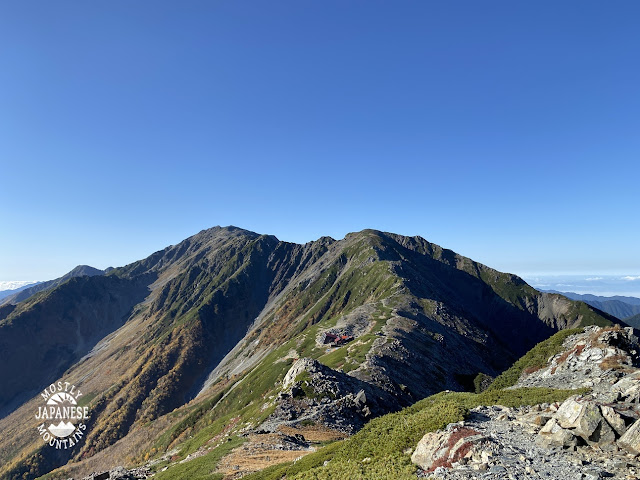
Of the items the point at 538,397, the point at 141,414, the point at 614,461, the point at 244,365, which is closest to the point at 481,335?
the point at 244,365

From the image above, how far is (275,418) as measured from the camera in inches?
2141

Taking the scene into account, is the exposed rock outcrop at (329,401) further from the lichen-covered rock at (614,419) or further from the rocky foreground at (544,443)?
the lichen-covered rock at (614,419)

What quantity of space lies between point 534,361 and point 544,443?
38.6 meters

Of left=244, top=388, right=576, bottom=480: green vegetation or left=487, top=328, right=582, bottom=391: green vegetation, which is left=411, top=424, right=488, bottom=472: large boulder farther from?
left=487, top=328, right=582, bottom=391: green vegetation

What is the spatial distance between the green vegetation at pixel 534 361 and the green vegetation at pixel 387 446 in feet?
65.2

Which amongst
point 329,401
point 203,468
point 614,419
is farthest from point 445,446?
point 329,401

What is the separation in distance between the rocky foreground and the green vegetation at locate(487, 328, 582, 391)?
2525cm

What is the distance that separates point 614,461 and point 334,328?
106m

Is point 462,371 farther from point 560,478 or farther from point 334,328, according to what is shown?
point 560,478

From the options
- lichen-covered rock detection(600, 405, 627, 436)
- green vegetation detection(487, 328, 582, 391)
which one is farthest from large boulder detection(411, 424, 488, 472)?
green vegetation detection(487, 328, 582, 391)

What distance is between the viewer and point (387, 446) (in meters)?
27.2

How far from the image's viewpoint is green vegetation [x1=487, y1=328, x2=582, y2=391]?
51725 millimetres

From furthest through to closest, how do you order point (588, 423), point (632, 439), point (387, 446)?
point (387, 446)
point (588, 423)
point (632, 439)

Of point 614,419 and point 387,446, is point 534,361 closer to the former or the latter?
point 614,419
